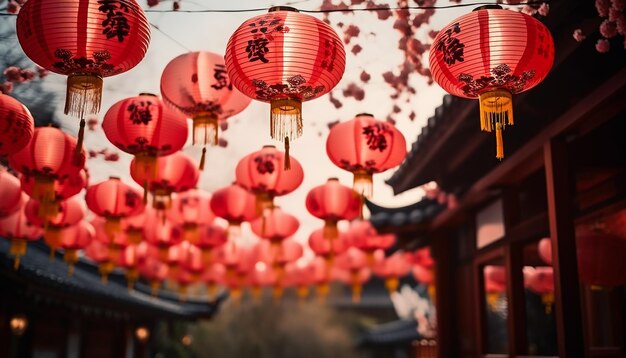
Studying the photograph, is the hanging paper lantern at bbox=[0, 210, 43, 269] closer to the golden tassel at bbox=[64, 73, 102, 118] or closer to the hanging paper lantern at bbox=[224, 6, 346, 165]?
the golden tassel at bbox=[64, 73, 102, 118]

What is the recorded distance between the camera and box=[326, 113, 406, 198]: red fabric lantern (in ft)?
25.2

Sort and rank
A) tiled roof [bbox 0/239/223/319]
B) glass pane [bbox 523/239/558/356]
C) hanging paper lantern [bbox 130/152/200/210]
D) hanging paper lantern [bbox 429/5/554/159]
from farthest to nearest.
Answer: tiled roof [bbox 0/239/223/319], glass pane [bbox 523/239/558/356], hanging paper lantern [bbox 130/152/200/210], hanging paper lantern [bbox 429/5/554/159]

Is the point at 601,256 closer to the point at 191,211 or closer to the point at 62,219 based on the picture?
the point at 191,211

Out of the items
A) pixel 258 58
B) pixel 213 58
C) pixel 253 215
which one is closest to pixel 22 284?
pixel 253 215

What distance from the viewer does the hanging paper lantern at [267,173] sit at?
8.92 metres

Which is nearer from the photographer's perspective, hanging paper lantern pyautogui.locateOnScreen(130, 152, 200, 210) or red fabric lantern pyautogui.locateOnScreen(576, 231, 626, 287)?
red fabric lantern pyautogui.locateOnScreen(576, 231, 626, 287)

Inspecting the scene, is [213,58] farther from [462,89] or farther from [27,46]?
[462,89]

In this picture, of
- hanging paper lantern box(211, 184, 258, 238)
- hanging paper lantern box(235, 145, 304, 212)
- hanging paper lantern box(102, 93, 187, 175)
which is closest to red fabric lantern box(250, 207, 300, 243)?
hanging paper lantern box(211, 184, 258, 238)

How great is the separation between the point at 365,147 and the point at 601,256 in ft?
10.2

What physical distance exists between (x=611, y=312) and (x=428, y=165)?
13.1 ft

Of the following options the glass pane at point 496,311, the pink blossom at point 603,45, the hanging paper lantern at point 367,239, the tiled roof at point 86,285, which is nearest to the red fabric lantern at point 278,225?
the hanging paper lantern at point 367,239

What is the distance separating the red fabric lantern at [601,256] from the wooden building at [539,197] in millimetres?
76

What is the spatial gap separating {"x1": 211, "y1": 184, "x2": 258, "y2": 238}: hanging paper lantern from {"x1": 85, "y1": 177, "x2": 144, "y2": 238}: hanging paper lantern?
4.13 ft

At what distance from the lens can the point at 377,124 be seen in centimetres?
778
